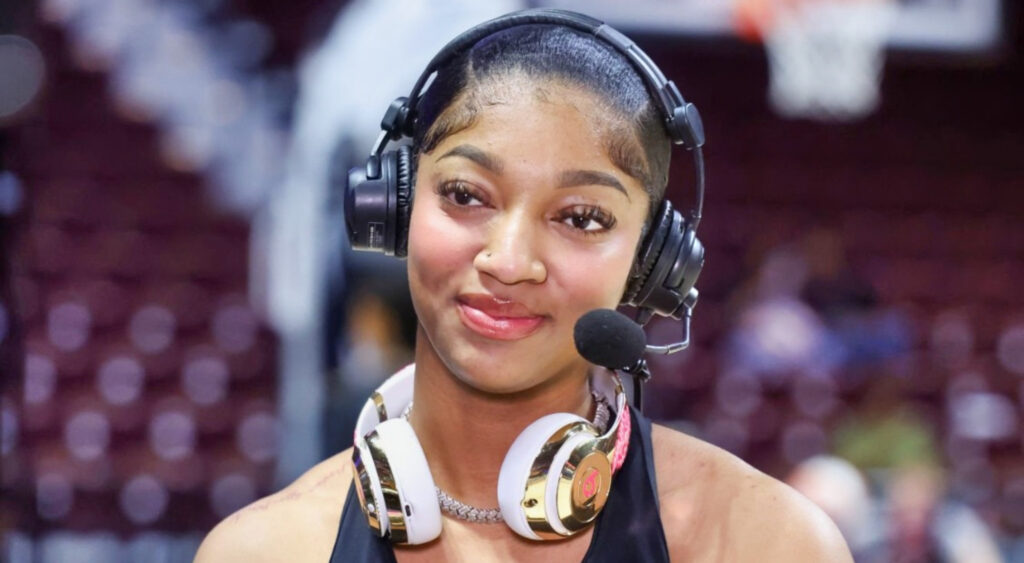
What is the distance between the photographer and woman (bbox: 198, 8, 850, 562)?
46.8 inches

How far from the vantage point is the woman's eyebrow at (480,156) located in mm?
1188

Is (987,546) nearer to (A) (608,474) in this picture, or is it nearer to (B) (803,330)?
(B) (803,330)

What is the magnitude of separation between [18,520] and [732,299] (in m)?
3.11

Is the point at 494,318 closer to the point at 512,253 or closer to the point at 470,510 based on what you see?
the point at 512,253

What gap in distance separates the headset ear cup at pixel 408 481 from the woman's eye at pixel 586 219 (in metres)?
0.28

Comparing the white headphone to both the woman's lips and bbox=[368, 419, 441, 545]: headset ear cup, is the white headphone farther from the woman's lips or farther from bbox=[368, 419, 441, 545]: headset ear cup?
the woman's lips

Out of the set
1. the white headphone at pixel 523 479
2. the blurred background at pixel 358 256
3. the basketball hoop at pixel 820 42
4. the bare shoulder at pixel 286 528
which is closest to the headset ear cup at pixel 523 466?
the white headphone at pixel 523 479

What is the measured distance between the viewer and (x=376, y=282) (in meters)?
4.93

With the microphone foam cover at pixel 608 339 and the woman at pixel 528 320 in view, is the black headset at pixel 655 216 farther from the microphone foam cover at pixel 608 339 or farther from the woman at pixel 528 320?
the microphone foam cover at pixel 608 339

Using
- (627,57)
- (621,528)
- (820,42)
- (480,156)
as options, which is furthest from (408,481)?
(820,42)

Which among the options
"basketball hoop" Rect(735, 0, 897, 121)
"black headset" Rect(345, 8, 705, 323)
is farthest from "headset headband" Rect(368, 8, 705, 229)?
"basketball hoop" Rect(735, 0, 897, 121)

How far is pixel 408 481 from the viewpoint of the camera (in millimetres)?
1245

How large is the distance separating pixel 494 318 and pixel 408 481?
20cm

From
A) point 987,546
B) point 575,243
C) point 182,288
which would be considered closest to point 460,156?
point 575,243
